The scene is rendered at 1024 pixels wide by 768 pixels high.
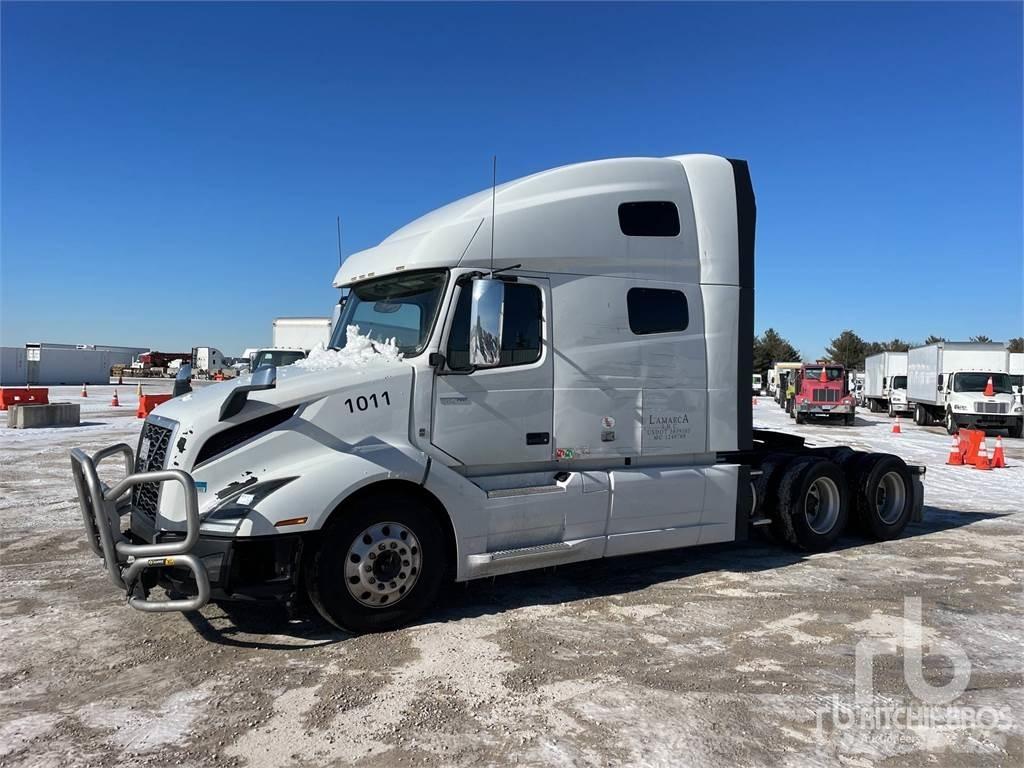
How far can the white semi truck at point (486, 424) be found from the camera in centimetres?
462

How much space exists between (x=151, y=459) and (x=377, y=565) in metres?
1.74

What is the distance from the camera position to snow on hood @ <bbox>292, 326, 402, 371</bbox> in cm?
532

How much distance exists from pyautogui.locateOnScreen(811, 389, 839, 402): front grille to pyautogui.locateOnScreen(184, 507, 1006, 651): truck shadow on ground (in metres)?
21.2

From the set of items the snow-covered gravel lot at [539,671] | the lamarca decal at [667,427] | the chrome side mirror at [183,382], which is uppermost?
the chrome side mirror at [183,382]

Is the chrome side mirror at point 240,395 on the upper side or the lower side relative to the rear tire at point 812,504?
upper

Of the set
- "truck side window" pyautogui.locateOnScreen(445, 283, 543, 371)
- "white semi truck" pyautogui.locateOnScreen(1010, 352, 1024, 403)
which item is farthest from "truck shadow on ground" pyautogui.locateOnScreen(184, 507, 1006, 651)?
"white semi truck" pyautogui.locateOnScreen(1010, 352, 1024, 403)

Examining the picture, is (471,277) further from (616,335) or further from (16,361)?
(16,361)

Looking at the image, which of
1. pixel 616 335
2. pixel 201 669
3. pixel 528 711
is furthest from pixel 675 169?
pixel 201 669

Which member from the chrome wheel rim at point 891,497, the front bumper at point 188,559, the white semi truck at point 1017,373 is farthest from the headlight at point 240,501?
the white semi truck at point 1017,373

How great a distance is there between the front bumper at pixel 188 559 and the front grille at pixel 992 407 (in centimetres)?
2562

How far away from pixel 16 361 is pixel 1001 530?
178ft

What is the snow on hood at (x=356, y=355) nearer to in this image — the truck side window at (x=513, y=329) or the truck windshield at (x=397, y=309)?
the truck windshield at (x=397, y=309)

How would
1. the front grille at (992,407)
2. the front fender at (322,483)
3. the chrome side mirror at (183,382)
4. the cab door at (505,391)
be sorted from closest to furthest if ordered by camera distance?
the front fender at (322,483) < the cab door at (505,391) < the chrome side mirror at (183,382) < the front grille at (992,407)

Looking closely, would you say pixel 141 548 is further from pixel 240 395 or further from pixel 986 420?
pixel 986 420
